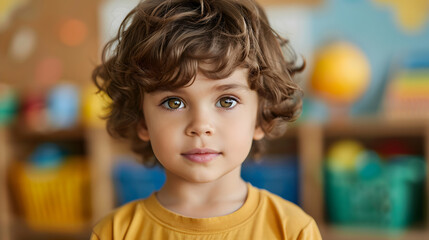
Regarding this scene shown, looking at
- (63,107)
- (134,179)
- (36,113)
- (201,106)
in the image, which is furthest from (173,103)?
(36,113)

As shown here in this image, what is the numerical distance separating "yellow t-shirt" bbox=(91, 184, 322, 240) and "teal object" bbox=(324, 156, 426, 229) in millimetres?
1310

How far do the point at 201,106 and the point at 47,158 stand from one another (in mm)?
1897

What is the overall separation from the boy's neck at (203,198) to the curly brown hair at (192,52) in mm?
144

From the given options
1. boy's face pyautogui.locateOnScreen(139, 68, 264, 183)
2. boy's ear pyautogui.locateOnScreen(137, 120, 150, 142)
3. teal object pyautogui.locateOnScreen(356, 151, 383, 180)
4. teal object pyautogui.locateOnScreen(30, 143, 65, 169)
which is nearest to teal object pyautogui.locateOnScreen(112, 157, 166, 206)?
teal object pyautogui.locateOnScreen(30, 143, 65, 169)

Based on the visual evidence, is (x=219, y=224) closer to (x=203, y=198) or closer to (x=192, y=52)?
(x=203, y=198)

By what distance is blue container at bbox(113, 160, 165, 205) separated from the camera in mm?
2311

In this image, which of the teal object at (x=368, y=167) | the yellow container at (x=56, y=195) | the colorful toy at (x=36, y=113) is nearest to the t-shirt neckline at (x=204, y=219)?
the teal object at (x=368, y=167)

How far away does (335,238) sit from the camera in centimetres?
218

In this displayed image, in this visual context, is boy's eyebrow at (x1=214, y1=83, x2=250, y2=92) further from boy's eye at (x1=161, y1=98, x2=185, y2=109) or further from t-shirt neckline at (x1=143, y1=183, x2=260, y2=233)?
t-shirt neckline at (x1=143, y1=183, x2=260, y2=233)

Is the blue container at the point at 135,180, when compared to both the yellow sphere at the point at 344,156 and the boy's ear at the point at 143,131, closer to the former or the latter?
the yellow sphere at the point at 344,156

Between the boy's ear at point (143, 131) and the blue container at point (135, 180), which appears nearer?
the boy's ear at point (143, 131)

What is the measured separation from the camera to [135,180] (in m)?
2.34

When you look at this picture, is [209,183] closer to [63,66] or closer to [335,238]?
[335,238]

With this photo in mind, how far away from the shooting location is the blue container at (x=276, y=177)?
2.24 meters
